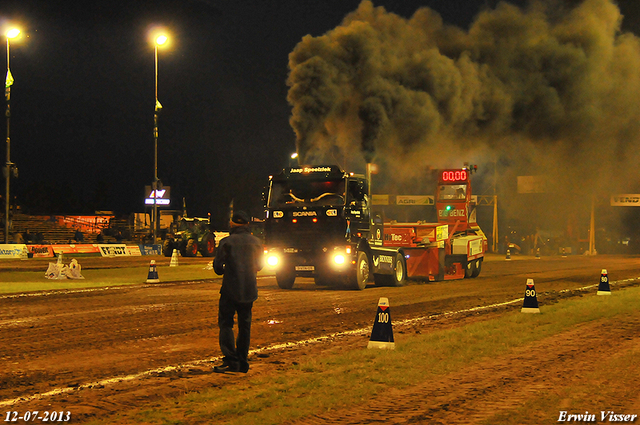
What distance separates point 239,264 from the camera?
744 cm

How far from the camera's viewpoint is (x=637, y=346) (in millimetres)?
9539

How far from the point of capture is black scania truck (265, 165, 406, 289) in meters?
18.0

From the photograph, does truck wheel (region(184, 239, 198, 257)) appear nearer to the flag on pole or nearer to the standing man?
the flag on pole

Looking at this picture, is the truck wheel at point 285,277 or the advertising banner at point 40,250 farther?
the advertising banner at point 40,250

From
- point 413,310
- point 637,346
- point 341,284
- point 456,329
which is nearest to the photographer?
point 637,346

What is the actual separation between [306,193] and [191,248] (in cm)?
2140

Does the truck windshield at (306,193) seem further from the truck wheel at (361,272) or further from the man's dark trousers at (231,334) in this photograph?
the man's dark trousers at (231,334)

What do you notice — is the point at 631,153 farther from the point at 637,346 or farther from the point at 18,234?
the point at 18,234

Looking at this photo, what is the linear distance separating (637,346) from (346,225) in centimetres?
927

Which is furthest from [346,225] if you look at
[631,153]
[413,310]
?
[631,153]

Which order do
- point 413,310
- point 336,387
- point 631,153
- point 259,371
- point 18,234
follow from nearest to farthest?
point 336,387 → point 259,371 → point 413,310 → point 631,153 → point 18,234

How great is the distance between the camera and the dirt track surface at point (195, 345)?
6.38 m

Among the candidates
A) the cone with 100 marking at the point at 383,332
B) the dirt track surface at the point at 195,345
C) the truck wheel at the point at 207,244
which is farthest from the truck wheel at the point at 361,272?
the truck wheel at the point at 207,244

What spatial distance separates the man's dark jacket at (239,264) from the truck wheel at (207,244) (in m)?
31.5
